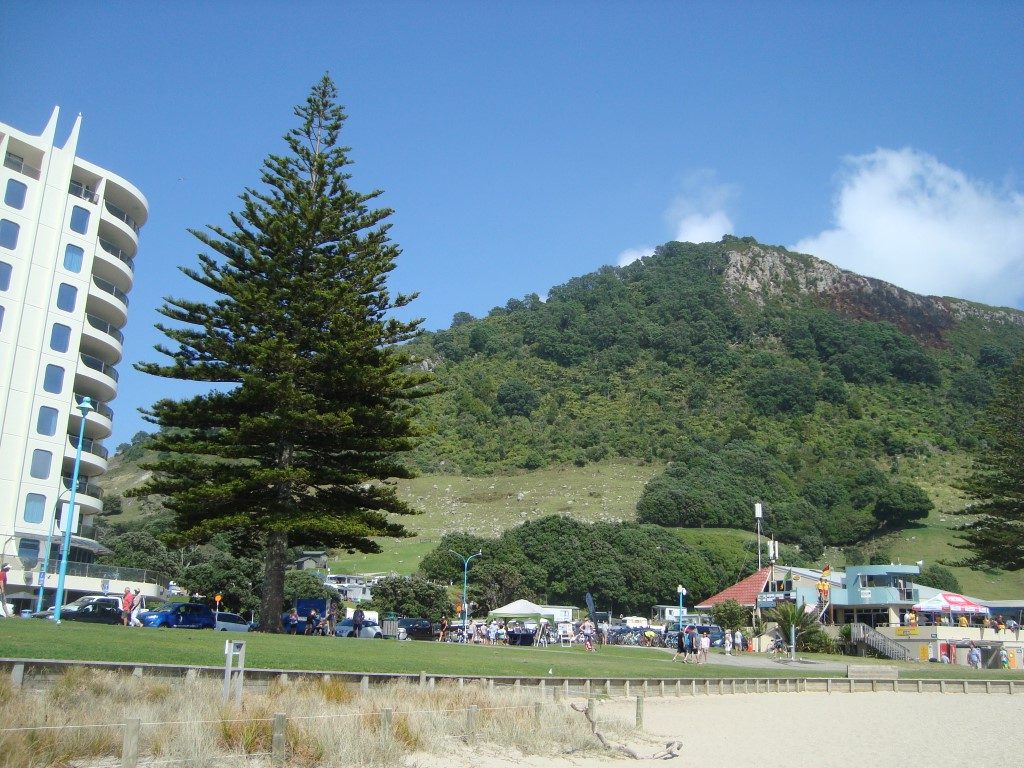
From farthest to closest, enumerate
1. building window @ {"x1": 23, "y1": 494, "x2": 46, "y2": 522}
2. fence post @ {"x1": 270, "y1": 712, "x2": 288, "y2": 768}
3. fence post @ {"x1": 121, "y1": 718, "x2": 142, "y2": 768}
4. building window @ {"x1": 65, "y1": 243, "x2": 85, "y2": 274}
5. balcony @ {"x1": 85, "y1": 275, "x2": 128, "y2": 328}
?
1. balcony @ {"x1": 85, "y1": 275, "x2": 128, "y2": 328}
2. building window @ {"x1": 65, "y1": 243, "x2": 85, "y2": 274}
3. building window @ {"x1": 23, "y1": 494, "x2": 46, "y2": 522}
4. fence post @ {"x1": 270, "y1": 712, "x2": 288, "y2": 768}
5. fence post @ {"x1": 121, "y1": 718, "x2": 142, "y2": 768}

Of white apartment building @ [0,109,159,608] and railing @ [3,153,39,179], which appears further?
railing @ [3,153,39,179]

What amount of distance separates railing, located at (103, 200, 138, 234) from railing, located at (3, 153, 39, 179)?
400 cm

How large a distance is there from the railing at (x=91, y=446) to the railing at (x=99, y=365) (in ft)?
11.9

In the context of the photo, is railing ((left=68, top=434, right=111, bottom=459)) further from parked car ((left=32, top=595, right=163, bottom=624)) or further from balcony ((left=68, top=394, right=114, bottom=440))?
parked car ((left=32, top=595, right=163, bottom=624))

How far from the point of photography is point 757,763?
1416 cm

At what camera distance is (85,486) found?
4816 centimetres

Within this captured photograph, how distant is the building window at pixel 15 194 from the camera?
45.2 metres

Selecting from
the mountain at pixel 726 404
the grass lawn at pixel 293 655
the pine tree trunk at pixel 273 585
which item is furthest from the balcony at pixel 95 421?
the mountain at pixel 726 404

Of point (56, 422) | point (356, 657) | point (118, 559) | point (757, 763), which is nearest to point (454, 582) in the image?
point (118, 559)

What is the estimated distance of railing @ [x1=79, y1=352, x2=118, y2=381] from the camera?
4855cm

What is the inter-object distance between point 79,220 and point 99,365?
7588 millimetres

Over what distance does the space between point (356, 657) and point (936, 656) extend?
34972 millimetres

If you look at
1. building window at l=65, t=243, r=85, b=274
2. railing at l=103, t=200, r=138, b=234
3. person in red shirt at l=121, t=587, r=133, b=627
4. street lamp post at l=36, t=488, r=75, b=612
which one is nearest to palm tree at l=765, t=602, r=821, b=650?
person in red shirt at l=121, t=587, r=133, b=627

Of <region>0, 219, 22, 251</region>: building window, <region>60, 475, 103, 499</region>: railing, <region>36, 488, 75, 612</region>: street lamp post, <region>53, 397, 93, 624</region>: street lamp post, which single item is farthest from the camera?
<region>60, 475, 103, 499</region>: railing
